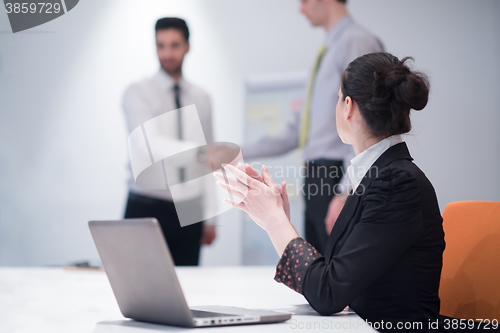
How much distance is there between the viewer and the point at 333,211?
3098mm

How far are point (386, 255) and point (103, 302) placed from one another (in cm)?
68

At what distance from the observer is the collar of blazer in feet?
3.25

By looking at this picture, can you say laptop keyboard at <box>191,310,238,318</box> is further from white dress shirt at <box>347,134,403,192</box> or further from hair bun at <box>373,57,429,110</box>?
hair bun at <box>373,57,429,110</box>

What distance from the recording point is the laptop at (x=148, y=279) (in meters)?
0.69

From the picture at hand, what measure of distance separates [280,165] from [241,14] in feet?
3.98

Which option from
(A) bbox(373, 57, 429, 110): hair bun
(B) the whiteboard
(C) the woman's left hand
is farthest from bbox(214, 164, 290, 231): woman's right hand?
(B) the whiteboard

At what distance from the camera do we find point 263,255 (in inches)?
128

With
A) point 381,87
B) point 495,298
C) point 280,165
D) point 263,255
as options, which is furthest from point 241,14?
point 495,298

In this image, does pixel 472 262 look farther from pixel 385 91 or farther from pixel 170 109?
pixel 170 109

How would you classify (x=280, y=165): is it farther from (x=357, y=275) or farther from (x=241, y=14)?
(x=357, y=275)

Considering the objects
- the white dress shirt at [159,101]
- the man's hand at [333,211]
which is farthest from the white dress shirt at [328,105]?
the white dress shirt at [159,101]

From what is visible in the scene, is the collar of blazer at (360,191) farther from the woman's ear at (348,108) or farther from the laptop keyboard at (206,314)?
the laptop keyboard at (206,314)

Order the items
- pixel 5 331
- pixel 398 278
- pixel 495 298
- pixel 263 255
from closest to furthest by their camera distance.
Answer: pixel 5 331, pixel 398 278, pixel 495 298, pixel 263 255

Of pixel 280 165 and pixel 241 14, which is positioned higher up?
pixel 241 14
